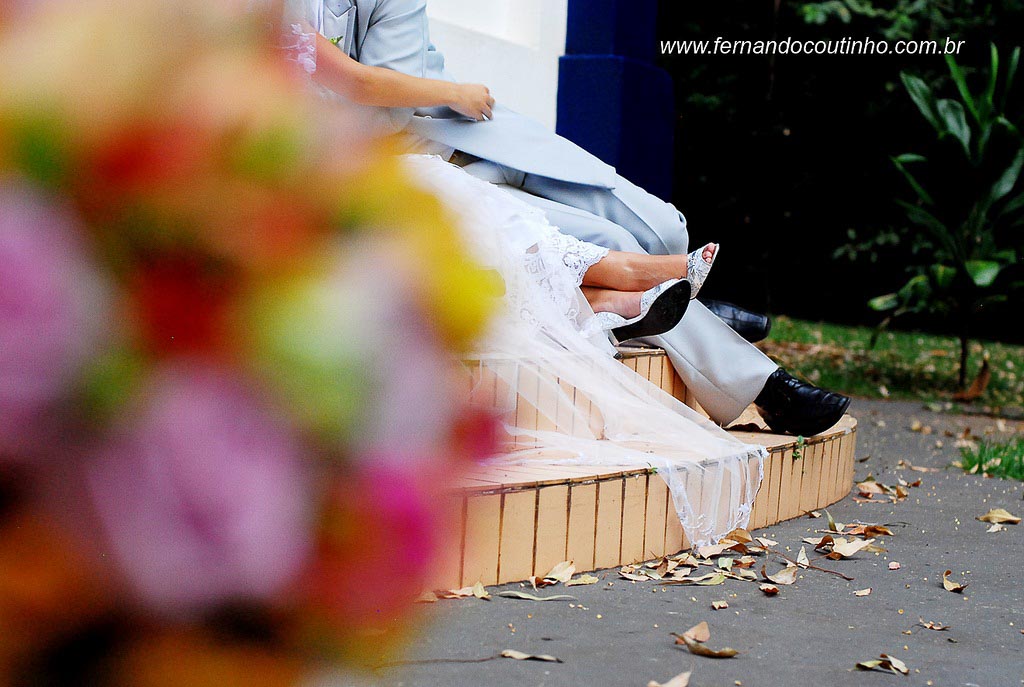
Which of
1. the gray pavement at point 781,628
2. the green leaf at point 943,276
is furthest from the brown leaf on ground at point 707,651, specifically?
the green leaf at point 943,276

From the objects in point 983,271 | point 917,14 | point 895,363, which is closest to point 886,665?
point 983,271

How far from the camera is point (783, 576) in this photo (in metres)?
2.47

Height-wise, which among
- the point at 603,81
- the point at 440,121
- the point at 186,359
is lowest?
the point at 186,359

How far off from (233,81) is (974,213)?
Answer: 7035 mm

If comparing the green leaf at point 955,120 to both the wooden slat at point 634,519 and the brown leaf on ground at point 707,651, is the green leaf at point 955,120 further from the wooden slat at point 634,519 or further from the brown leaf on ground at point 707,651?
the brown leaf on ground at point 707,651

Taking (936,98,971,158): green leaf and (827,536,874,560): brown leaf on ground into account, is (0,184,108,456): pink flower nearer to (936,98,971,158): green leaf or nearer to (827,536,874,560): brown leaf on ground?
(827,536,874,560): brown leaf on ground

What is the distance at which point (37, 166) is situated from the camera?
338 mm

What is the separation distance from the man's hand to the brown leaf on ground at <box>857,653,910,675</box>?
6.38 feet

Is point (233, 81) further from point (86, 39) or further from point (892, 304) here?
point (892, 304)

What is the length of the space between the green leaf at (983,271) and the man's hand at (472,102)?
414 centimetres

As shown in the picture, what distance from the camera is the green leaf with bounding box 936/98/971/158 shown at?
6.62 meters

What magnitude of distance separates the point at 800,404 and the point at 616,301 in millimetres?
702

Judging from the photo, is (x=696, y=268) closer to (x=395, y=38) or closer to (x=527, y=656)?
(x=395, y=38)

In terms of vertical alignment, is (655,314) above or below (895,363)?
above
